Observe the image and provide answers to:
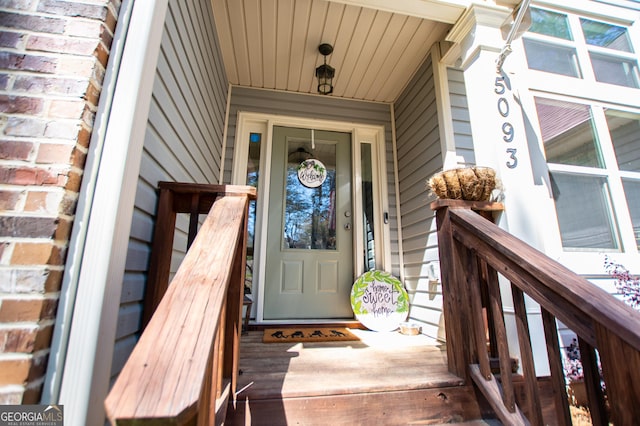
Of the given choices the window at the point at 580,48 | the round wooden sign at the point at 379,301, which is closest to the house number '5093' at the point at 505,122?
the window at the point at 580,48

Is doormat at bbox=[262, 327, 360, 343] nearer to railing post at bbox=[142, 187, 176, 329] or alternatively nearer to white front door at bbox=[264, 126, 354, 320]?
white front door at bbox=[264, 126, 354, 320]

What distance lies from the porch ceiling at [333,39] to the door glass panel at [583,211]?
1.40 meters

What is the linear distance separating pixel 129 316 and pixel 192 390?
27.3 inches

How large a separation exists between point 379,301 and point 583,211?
159 centimetres

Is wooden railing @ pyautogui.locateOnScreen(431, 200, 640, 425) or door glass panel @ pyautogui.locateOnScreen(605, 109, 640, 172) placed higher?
door glass panel @ pyautogui.locateOnScreen(605, 109, 640, 172)

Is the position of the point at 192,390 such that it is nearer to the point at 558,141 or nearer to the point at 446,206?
the point at 446,206

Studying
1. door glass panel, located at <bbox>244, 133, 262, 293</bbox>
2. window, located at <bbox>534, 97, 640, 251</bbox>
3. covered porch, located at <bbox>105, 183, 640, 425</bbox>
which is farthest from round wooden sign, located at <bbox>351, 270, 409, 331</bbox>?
window, located at <bbox>534, 97, 640, 251</bbox>

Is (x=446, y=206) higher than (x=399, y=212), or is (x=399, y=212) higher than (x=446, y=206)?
(x=399, y=212)

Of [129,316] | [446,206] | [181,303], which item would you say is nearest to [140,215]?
[129,316]

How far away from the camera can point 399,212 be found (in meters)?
2.72

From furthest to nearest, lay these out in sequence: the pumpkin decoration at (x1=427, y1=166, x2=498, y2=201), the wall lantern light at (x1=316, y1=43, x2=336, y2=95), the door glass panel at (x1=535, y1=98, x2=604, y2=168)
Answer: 1. the wall lantern light at (x1=316, y1=43, x2=336, y2=95)
2. the door glass panel at (x1=535, y1=98, x2=604, y2=168)
3. the pumpkin decoration at (x1=427, y1=166, x2=498, y2=201)

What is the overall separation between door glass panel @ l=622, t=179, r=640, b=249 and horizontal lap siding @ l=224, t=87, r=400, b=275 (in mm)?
1639

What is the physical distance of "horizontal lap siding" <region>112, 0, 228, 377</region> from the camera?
966mm

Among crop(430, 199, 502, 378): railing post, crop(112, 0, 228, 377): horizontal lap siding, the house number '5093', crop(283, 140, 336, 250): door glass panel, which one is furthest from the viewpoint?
crop(283, 140, 336, 250): door glass panel
